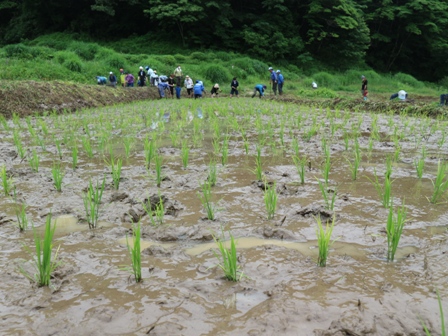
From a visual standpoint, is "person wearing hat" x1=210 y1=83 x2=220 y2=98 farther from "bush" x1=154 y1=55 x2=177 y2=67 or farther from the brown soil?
"bush" x1=154 y1=55 x2=177 y2=67

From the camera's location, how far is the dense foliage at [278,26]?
79.9 ft

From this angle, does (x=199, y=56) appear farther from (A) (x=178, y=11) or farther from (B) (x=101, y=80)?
(B) (x=101, y=80)

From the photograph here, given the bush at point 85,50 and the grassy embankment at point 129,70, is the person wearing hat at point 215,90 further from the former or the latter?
the bush at point 85,50

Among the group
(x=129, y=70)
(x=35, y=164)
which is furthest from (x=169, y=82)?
(x=35, y=164)

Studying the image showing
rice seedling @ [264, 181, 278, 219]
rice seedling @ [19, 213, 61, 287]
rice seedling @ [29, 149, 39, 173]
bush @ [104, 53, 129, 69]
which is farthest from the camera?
bush @ [104, 53, 129, 69]

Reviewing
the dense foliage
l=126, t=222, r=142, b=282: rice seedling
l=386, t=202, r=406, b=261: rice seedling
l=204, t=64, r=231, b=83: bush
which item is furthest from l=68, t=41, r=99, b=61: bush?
l=386, t=202, r=406, b=261: rice seedling

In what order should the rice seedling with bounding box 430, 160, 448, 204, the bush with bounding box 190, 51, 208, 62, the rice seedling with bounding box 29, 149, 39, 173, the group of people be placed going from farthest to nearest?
1. the bush with bounding box 190, 51, 208, 62
2. the group of people
3. the rice seedling with bounding box 29, 149, 39, 173
4. the rice seedling with bounding box 430, 160, 448, 204

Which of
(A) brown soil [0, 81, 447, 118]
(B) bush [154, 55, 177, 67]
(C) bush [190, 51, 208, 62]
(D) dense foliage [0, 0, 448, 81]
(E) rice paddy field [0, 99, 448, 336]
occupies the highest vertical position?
(D) dense foliage [0, 0, 448, 81]

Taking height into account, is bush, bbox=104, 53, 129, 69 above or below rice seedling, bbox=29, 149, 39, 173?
above

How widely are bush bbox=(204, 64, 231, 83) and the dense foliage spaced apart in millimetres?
5281

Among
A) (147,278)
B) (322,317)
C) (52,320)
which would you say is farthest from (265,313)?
(52,320)

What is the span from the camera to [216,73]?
19547 mm

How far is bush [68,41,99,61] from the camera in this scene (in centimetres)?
1964

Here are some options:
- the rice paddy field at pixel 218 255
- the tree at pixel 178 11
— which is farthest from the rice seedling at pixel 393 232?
the tree at pixel 178 11
